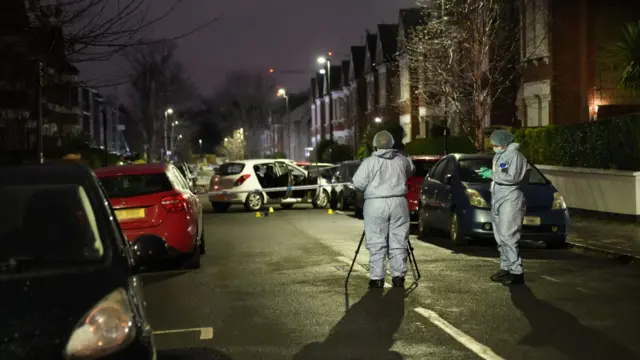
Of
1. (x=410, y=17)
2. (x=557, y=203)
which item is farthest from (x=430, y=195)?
(x=410, y=17)

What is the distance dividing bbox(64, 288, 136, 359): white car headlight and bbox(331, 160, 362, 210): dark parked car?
19649mm

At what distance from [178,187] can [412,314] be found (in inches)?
201

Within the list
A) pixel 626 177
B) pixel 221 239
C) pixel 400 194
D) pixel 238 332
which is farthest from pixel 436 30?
pixel 238 332

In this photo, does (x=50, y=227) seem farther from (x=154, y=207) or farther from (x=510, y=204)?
(x=154, y=207)

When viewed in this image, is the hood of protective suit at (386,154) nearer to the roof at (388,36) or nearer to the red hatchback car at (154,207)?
the red hatchback car at (154,207)

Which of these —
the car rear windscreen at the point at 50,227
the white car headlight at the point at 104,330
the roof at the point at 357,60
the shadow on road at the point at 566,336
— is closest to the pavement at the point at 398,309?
the shadow on road at the point at 566,336

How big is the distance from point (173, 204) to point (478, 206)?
4982 millimetres

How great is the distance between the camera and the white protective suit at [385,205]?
9562 mm

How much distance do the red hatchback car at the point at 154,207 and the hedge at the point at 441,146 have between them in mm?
18059

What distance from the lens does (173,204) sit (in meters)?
11.8

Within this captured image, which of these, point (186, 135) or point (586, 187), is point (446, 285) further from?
point (186, 135)

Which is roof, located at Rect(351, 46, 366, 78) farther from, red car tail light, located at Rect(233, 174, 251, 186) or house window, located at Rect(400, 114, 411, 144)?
red car tail light, located at Rect(233, 174, 251, 186)

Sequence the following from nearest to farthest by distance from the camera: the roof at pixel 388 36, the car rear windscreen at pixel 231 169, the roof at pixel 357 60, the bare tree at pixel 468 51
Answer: the bare tree at pixel 468 51
the car rear windscreen at pixel 231 169
the roof at pixel 388 36
the roof at pixel 357 60

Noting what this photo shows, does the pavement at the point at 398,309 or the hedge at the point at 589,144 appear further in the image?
the hedge at the point at 589,144
